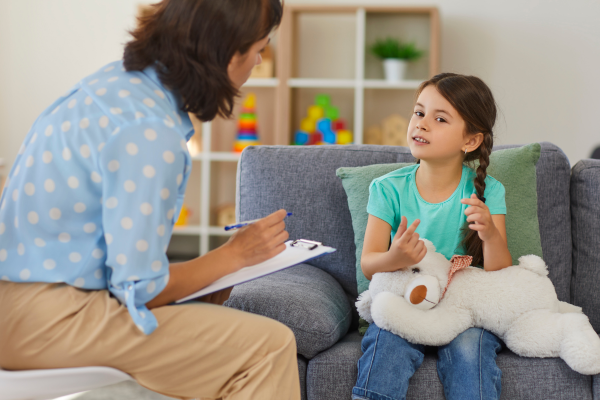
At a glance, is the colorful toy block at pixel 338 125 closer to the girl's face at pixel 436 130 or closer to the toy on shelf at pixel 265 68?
the toy on shelf at pixel 265 68

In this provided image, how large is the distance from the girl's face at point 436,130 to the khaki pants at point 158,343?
0.65m

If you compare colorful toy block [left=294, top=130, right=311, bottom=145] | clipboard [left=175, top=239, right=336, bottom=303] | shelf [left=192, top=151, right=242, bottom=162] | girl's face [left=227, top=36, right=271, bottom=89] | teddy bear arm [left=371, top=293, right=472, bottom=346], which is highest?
girl's face [left=227, top=36, right=271, bottom=89]

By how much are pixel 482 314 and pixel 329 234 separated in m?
0.49

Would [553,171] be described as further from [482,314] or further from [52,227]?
[52,227]

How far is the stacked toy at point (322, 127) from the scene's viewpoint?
3.26 meters

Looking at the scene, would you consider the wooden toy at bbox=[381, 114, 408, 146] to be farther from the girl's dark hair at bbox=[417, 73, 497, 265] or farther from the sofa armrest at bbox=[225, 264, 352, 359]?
the sofa armrest at bbox=[225, 264, 352, 359]

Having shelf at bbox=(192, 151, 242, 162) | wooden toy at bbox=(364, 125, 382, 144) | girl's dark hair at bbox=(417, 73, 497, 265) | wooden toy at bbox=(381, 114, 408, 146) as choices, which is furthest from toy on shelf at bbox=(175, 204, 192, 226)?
girl's dark hair at bbox=(417, 73, 497, 265)

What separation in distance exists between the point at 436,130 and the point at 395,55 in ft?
6.74

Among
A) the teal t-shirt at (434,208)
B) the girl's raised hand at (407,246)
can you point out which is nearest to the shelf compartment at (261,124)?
the teal t-shirt at (434,208)

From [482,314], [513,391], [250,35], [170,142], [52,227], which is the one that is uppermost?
[250,35]

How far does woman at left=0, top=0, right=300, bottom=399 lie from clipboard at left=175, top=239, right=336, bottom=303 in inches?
0.7

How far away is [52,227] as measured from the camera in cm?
77

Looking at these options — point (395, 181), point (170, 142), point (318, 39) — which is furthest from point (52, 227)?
point (318, 39)

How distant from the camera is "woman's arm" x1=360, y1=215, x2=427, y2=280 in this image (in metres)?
1.07
